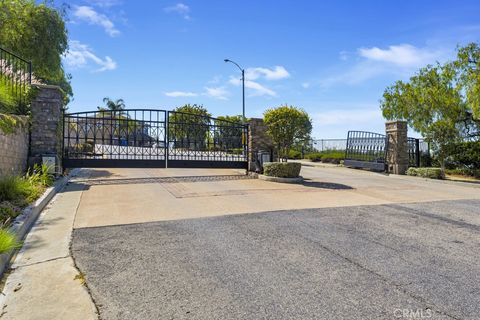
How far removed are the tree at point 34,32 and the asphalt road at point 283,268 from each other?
13.8 metres

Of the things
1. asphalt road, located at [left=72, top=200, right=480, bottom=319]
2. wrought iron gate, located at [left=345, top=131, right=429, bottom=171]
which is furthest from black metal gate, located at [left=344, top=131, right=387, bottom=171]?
asphalt road, located at [left=72, top=200, right=480, bottom=319]

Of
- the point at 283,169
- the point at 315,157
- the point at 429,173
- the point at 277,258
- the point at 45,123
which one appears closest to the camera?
the point at 277,258

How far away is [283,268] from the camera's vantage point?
12.9 feet

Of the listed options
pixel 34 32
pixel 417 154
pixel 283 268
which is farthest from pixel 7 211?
pixel 417 154

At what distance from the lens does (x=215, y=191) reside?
9703 mm

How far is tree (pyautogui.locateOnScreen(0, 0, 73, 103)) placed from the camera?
1534cm

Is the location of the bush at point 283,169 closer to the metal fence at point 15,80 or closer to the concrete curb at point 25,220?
the concrete curb at point 25,220

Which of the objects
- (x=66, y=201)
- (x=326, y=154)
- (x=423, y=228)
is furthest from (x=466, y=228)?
(x=326, y=154)

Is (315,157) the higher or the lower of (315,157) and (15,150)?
the lower

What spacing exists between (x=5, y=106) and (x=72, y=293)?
7.26 metres

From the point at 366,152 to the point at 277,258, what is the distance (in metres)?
16.2

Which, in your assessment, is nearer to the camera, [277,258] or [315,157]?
[277,258]

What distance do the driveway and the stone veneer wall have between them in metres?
1.99

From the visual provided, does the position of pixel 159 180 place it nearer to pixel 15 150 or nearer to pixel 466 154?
pixel 15 150
